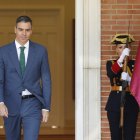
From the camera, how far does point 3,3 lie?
10.9 meters

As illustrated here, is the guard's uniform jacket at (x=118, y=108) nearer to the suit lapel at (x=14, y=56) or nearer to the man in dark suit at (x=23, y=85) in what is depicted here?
the man in dark suit at (x=23, y=85)

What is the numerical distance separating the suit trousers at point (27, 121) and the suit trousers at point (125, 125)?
119 centimetres

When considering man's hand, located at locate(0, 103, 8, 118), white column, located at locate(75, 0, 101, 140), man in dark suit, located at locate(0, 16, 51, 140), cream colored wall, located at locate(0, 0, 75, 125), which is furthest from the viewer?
cream colored wall, located at locate(0, 0, 75, 125)

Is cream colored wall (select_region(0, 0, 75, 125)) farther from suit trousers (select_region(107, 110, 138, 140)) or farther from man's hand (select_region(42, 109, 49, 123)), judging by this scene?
man's hand (select_region(42, 109, 49, 123))

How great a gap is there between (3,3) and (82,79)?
3973mm

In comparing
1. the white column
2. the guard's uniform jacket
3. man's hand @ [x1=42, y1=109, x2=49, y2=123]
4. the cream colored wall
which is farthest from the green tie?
the cream colored wall

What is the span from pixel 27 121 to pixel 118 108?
1.34 m

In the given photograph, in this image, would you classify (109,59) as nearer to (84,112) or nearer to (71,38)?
(84,112)

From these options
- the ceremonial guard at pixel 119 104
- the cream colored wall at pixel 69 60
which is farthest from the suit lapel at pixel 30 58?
the cream colored wall at pixel 69 60

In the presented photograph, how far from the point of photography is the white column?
748cm

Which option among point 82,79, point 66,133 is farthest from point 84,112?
point 66,133

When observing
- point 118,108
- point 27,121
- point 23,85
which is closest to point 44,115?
point 27,121

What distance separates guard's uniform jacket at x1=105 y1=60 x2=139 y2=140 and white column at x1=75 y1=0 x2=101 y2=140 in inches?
29.5

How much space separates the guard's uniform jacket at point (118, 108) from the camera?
21.8ft
